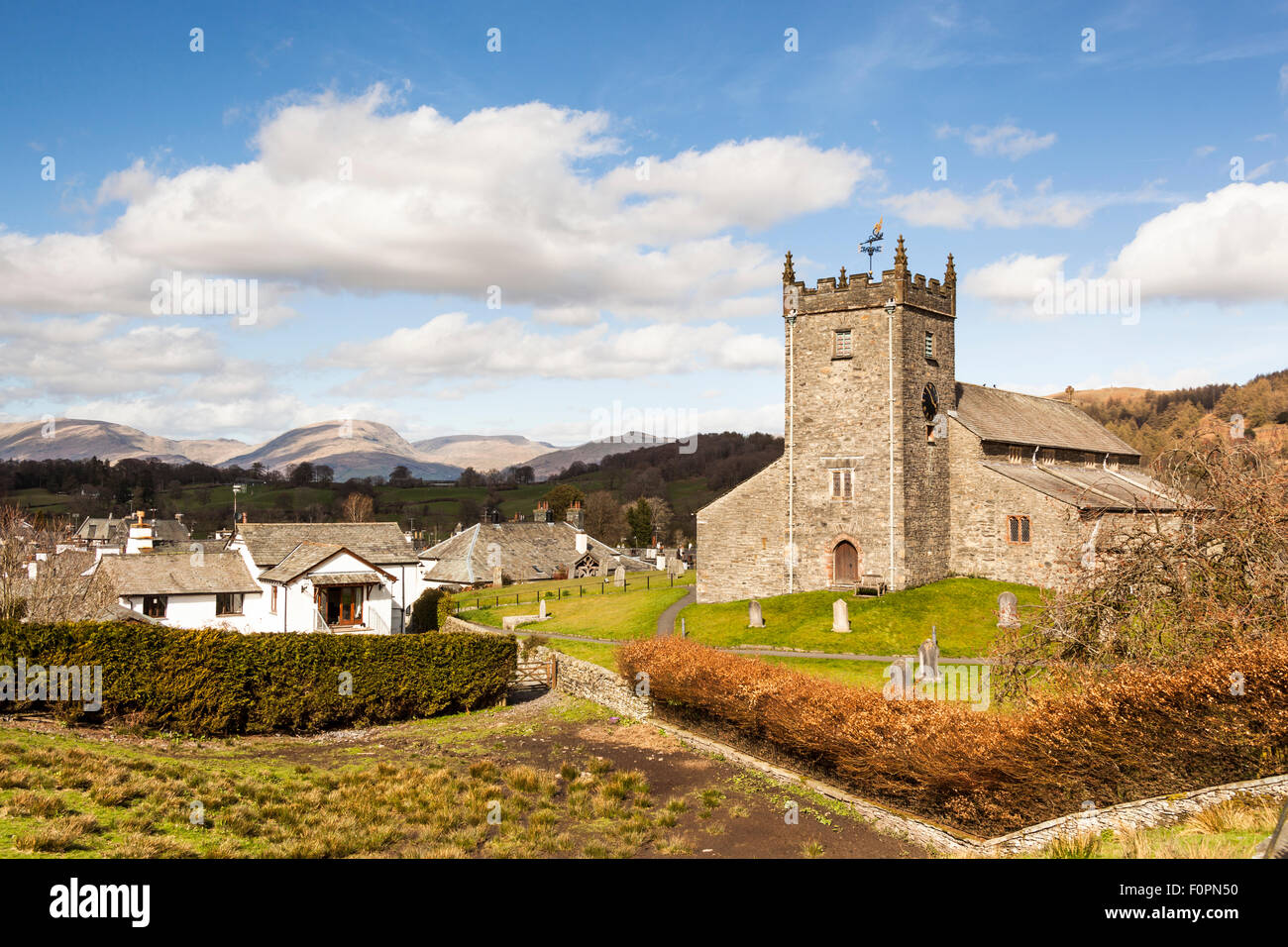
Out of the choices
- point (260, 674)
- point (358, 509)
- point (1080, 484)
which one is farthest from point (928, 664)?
point (358, 509)

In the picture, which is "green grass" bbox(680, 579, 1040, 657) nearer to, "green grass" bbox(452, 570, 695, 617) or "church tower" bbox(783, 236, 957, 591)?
"church tower" bbox(783, 236, 957, 591)

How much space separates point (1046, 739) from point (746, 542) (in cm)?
2565

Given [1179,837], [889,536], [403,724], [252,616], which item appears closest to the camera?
[1179,837]

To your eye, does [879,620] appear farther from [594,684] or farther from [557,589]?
[557,589]

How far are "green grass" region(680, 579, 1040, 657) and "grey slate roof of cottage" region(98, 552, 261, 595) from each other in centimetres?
2428

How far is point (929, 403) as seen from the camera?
124 feet

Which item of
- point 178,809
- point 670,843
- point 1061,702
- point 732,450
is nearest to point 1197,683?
point 1061,702

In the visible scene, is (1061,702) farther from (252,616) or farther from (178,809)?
(252,616)

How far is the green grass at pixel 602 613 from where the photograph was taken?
121ft

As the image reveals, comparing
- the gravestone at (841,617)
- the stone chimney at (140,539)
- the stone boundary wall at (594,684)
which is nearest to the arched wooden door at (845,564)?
the gravestone at (841,617)

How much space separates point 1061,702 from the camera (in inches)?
→ 512

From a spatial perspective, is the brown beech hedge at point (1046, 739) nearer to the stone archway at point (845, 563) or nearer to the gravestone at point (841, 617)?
the gravestone at point (841, 617)

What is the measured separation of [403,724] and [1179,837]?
21661 mm
